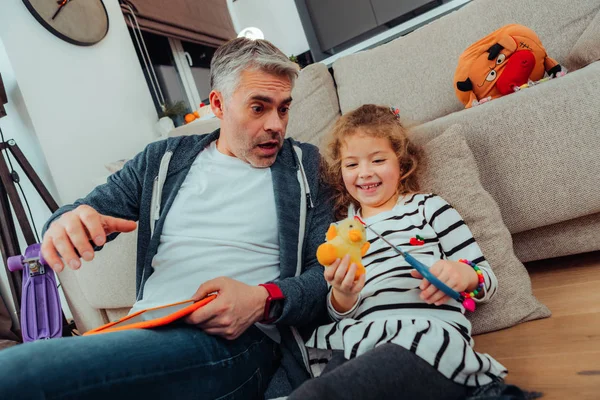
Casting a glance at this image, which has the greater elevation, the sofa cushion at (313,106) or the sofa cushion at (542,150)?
the sofa cushion at (313,106)

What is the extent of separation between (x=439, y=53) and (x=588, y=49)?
1.95ft

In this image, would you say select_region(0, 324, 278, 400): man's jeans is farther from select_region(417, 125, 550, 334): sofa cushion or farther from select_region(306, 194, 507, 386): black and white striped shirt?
select_region(417, 125, 550, 334): sofa cushion

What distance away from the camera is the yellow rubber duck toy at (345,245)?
0.73 m

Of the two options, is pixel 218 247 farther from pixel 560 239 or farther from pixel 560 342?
pixel 560 239

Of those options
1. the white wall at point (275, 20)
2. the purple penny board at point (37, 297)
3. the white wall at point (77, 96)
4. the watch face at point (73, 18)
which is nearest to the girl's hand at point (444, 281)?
the purple penny board at point (37, 297)

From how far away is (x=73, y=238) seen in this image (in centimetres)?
82

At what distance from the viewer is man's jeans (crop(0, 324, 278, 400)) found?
0.63 metres

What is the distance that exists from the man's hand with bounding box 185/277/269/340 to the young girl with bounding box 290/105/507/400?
0.16 meters

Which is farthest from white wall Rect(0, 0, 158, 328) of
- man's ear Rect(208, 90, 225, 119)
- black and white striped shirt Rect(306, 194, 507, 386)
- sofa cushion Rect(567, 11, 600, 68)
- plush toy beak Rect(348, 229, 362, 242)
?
sofa cushion Rect(567, 11, 600, 68)

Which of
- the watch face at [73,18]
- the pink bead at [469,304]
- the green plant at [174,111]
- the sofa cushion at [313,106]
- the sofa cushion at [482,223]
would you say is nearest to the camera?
the pink bead at [469,304]

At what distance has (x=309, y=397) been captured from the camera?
595 millimetres

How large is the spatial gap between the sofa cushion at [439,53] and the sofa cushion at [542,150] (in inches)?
24.5

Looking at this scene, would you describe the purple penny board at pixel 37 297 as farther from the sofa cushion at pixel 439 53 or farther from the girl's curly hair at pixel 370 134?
the sofa cushion at pixel 439 53

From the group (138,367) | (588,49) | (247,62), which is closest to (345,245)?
(138,367)
